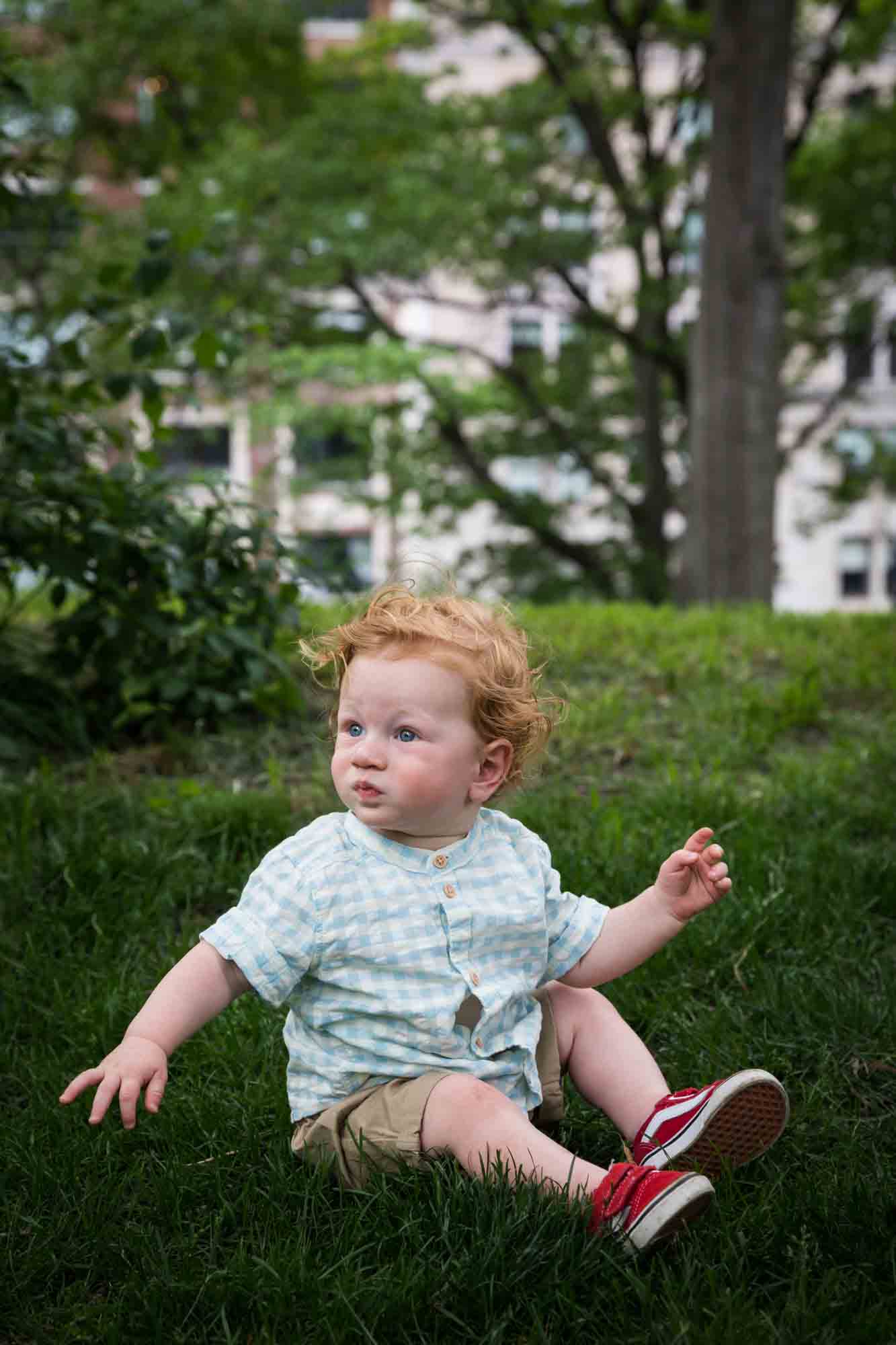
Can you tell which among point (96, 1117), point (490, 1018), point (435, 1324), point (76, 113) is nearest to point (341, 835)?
point (490, 1018)

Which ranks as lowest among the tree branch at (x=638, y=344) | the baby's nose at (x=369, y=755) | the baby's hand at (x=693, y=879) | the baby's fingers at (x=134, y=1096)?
the baby's fingers at (x=134, y=1096)

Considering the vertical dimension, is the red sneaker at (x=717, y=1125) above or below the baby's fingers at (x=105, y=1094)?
below

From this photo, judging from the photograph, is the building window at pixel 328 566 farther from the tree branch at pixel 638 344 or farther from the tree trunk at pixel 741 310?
the tree branch at pixel 638 344

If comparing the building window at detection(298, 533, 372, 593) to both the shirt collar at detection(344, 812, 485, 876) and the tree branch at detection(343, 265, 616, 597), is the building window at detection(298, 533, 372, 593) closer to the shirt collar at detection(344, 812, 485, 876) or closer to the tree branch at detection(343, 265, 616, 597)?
the shirt collar at detection(344, 812, 485, 876)

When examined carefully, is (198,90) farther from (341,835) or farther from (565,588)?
(341,835)

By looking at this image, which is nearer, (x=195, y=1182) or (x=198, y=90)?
(x=195, y=1182)

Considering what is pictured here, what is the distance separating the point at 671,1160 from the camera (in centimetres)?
216

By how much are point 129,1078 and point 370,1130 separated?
39 centimetres

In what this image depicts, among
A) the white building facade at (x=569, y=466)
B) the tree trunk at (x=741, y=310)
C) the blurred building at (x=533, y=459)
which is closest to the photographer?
the tree trunk at (x=741, y=310)

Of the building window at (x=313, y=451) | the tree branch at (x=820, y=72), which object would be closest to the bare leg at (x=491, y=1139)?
the tree branch at (x=820, y=72)

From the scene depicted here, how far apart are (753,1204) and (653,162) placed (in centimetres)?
1680

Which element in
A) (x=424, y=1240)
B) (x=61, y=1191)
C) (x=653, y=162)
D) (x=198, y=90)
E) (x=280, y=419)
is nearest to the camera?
(x=424, y=1240)

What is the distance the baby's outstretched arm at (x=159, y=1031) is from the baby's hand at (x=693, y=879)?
688mm

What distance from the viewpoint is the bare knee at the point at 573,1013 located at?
2.40m
